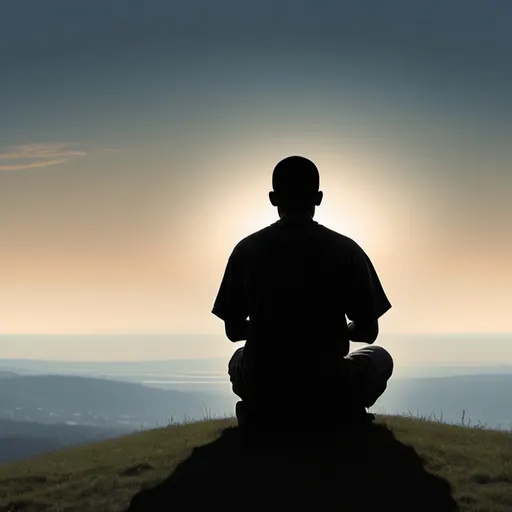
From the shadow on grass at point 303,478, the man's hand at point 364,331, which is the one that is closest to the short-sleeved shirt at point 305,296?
the man's hand at point 364,331

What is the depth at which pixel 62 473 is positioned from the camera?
10.6 m

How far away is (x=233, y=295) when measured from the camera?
10.4 m

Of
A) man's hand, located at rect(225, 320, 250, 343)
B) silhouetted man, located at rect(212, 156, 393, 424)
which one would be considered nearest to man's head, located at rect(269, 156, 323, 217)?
silhouetted man, located at rect(212, 156, 393, 424)

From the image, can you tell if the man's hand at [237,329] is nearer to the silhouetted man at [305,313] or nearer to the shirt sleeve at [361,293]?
the silhouetted man at [305,313]

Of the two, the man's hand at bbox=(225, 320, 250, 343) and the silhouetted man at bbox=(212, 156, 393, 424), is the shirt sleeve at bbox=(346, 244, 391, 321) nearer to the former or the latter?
the silhouetted man at bbox=(212, 156, 393, 424)

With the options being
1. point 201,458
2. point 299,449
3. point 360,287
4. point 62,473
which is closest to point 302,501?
point 299,449

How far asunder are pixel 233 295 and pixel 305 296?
1.13 m

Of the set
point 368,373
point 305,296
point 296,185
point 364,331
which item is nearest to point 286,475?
point 368,373

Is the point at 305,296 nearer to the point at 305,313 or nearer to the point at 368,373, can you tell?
the point at 305,313

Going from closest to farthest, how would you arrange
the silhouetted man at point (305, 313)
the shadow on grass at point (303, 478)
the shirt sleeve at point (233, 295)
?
the shadow on grass at point (303, 478), the silhouetted man at point (305, 313), the shirt sleeve at point (233, 295)

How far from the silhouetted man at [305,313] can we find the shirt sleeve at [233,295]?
0.13 metres

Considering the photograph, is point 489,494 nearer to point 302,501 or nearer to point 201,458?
point 302,501

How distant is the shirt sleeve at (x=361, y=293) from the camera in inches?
390

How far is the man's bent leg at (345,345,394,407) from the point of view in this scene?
995 centimetres
